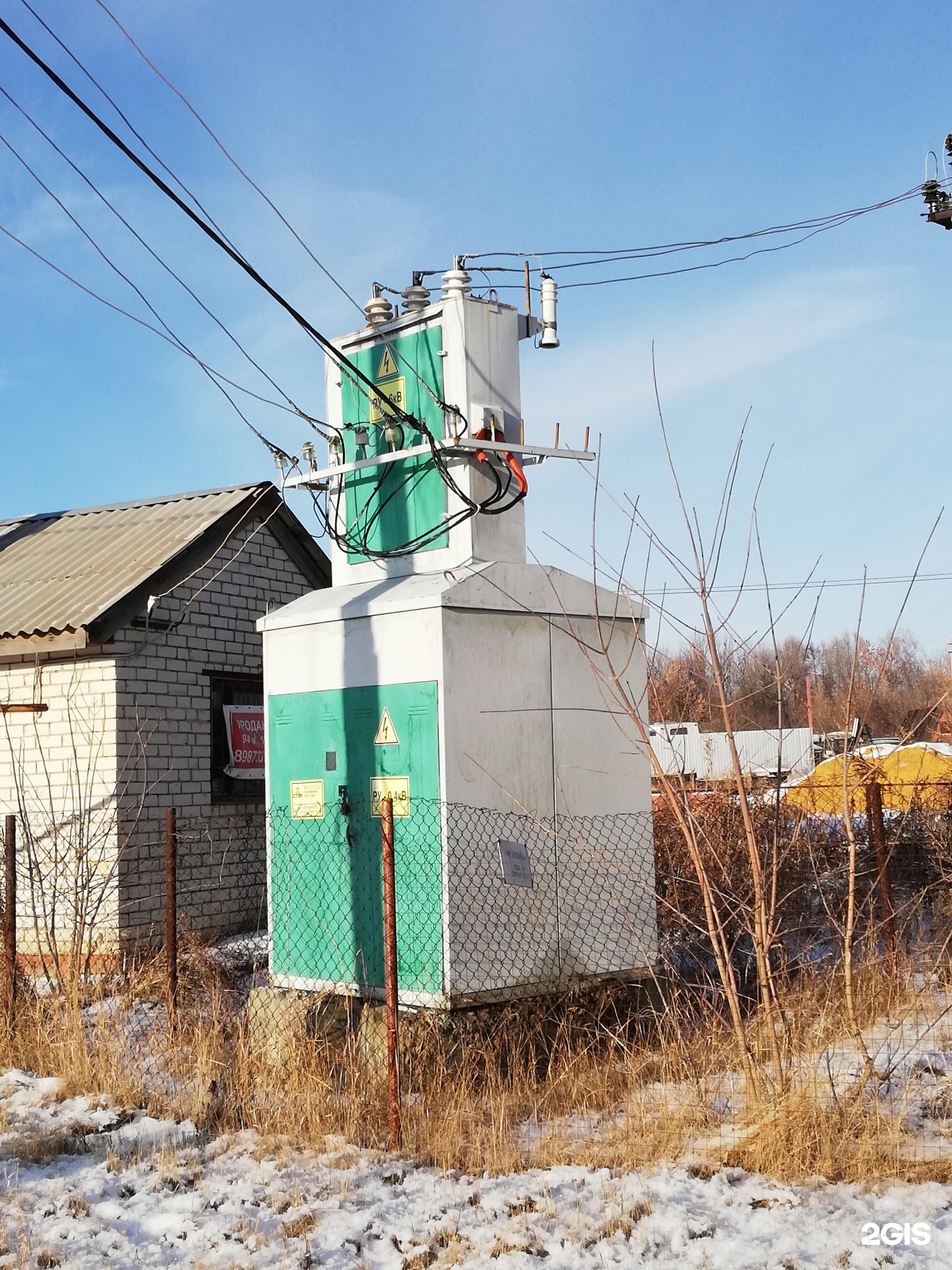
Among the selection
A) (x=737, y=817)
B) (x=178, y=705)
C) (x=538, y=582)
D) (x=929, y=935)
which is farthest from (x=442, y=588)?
(x=929, y=935)

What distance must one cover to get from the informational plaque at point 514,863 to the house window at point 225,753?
4.58m

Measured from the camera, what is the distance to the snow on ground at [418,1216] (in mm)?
3955

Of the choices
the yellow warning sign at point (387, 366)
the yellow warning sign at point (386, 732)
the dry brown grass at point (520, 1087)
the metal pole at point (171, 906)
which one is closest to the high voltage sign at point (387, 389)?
the yellow warning sign at point (387, 366)

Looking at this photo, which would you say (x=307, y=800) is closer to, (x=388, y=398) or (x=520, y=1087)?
(x=520, y=1087)

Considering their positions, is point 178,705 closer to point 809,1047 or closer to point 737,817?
point 737,817

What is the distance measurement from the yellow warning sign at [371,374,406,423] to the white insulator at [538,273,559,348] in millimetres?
956

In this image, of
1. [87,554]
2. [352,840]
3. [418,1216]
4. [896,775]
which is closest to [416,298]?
[352,840]

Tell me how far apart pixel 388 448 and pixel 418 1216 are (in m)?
4.73

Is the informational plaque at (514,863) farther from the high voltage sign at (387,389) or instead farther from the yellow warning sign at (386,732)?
the high voltage sign at (387,389)

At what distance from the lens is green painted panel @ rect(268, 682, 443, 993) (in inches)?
253

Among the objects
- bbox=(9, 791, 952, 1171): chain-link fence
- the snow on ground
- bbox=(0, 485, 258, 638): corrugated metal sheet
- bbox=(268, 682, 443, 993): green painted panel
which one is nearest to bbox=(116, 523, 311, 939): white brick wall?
bbox=(0, 485, 258, 638): corrugated metal sheet

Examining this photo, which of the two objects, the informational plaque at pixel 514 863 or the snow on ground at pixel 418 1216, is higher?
the informational plaque at pixel 514 863

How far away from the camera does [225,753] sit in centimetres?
1056

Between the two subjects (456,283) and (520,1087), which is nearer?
(520,1087)
